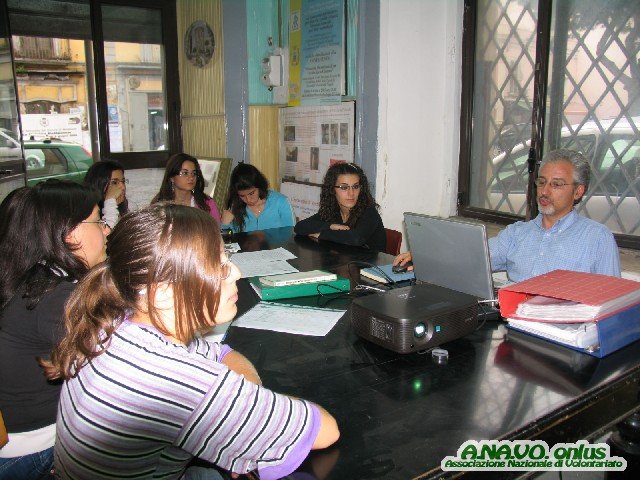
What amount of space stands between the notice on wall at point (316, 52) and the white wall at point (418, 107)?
42 centimetres

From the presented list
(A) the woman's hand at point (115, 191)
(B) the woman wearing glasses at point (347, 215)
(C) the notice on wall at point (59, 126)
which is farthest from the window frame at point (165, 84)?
(B) the woman wearing glasses at point (347, 215)

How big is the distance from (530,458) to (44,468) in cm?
109

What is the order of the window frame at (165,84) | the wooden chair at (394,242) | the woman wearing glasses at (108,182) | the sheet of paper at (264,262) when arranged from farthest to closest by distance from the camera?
the window frame at (165,84) < the woman wearing glasses at (108,182) < the wooden chair at (394,242) < the sheet of paper at (264,262)

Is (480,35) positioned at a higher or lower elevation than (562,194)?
higher

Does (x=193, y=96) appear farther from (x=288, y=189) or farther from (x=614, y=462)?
(x=614, y=462)

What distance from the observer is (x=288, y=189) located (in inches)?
172

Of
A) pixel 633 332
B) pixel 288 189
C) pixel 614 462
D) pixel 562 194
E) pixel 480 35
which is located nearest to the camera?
pixel 633 332

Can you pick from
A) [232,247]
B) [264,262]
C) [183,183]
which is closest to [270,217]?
[183,183]

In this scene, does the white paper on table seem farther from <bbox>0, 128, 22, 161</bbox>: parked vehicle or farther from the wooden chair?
<bbox>0, 128, 22, 161</bbox>: parked vehicle

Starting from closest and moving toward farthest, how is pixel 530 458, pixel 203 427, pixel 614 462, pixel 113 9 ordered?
pixel 203 427
pixel 530 458
pixel 614 462
pixel 113 9

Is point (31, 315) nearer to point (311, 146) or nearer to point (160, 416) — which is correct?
point (160, 416)

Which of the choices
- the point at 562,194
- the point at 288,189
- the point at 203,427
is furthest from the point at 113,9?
the point at 203,427

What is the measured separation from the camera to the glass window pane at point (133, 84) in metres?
4.89

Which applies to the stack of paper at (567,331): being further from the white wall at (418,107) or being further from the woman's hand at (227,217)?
the woman's hand at (227,217)
